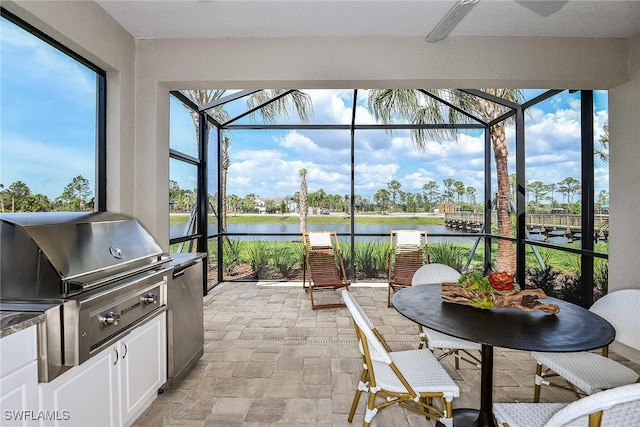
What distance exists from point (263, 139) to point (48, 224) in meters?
4.59

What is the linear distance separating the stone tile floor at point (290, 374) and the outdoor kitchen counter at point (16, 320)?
44.6 inches

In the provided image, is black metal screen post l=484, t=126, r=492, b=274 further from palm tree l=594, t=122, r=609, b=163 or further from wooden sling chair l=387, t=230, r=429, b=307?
palm tree l=594, t=122, r=609, b=163

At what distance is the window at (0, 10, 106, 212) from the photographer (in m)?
1.96

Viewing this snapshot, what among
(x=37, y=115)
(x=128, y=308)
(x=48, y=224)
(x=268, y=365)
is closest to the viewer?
(x=48, y=224)

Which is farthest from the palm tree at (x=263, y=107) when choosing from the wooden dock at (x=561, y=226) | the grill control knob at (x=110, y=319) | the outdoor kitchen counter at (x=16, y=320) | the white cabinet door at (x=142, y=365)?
the outdoor kitchen counter at (x=16, y=320)

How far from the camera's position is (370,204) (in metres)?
6.08

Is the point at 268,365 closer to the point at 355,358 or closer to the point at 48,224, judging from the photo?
the point at 355,358

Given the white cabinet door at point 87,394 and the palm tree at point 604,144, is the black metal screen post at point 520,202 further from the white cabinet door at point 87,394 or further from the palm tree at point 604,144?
the white cabinet door at point 87,394

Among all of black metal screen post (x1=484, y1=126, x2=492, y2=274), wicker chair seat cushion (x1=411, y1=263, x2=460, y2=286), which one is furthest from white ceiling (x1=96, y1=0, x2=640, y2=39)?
black metal screen post (x1=484, y1=126, x2=492, y2=274)

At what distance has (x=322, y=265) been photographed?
5.23m

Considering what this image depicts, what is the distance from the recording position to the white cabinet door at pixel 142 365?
1951 mm

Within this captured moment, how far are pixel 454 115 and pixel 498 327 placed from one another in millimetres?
4771

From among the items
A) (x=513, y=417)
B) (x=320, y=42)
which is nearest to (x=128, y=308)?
(x=513, y=417)

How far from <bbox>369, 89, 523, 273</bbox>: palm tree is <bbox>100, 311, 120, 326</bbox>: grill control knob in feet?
16.2
